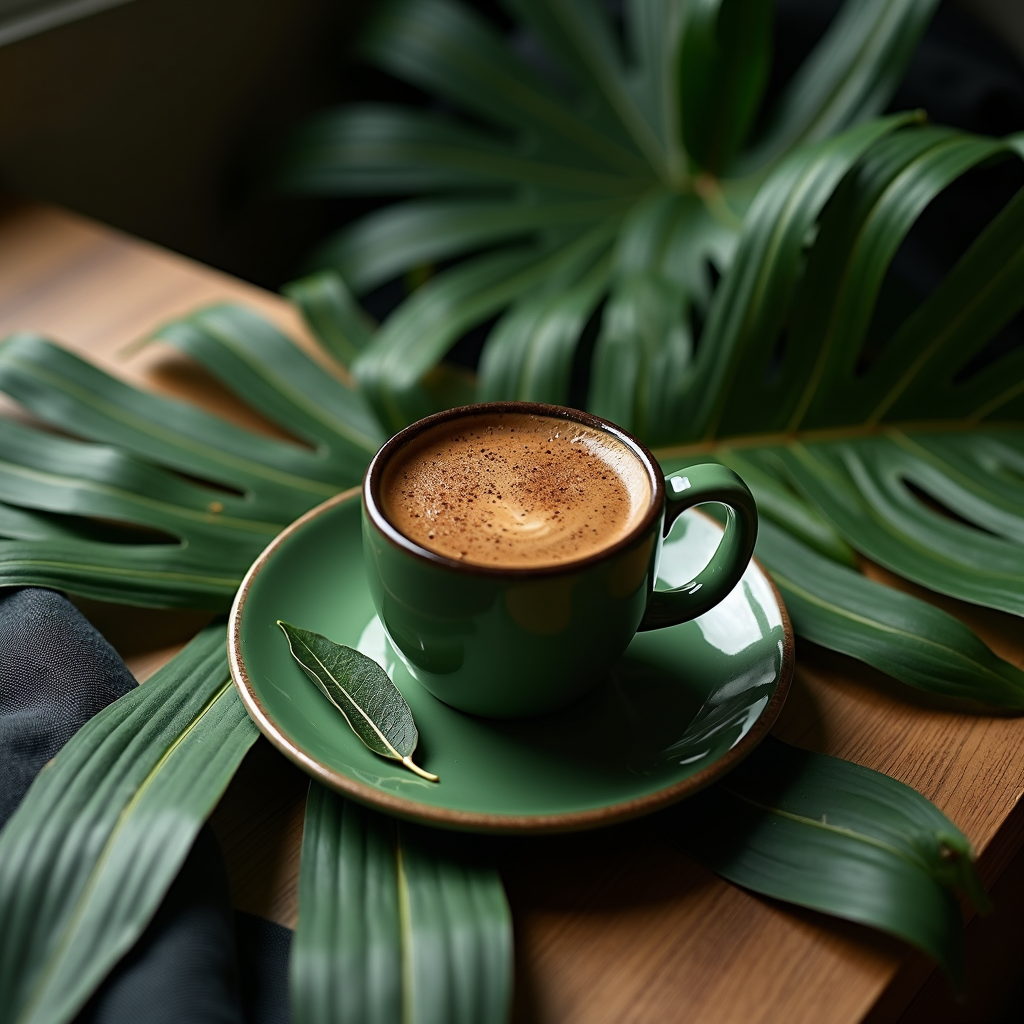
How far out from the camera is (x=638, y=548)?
1.72 ft

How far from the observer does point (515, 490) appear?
58 cm

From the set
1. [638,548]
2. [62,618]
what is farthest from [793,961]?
[62,618]

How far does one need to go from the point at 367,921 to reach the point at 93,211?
1.15 meters

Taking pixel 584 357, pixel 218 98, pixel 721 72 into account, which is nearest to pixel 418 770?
pixel 584 357

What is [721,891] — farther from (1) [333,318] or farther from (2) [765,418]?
(1) [333,318]

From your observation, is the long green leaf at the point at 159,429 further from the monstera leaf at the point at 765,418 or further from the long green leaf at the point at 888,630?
the long green leaf at the point at 888,630

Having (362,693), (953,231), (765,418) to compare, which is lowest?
(362,693)

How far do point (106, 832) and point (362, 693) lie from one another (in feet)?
0.49

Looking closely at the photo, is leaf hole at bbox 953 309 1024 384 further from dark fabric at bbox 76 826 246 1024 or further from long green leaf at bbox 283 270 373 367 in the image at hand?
dark fabric at bbox 76 826 246 1024

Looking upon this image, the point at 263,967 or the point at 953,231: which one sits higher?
the point at 953,231

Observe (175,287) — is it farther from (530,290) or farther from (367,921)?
(367,921)

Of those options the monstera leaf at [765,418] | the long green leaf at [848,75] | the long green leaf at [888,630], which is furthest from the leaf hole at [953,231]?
the long green leaf at [888,630]

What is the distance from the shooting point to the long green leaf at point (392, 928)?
0.45 m

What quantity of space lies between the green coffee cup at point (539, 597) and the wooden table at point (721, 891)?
0.09m
